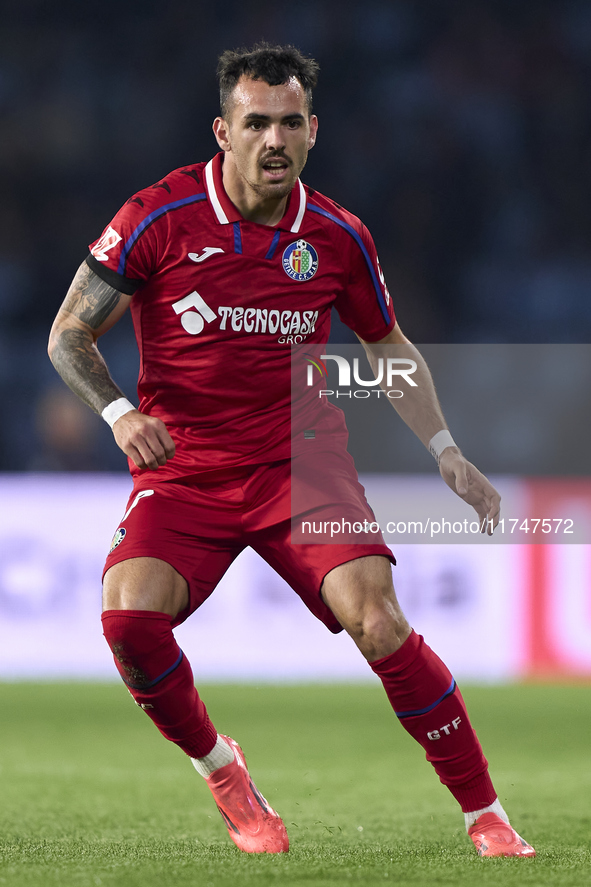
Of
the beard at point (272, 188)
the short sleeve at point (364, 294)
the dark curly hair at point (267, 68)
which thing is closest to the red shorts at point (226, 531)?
the short sleeve at point (364, 294)

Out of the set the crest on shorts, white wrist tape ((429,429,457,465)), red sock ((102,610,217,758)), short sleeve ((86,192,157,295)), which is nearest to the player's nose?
short sleeve ((86,192,157,295))

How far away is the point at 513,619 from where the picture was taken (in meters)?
6.68

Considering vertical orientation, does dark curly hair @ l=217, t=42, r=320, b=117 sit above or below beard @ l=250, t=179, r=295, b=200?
above

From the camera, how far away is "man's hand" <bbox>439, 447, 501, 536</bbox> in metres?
3.32

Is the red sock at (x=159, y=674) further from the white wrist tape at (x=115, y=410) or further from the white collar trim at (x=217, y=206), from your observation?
the white collar trim at (x=217, y=206)

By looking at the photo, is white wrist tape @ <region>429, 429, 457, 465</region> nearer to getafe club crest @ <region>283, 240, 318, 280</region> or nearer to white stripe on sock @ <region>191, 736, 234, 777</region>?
getafe club crest @ <region>283, 240, 318, 280</region>

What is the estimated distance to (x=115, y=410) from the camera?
3029 millimetres

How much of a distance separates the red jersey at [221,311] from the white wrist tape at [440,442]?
297mm

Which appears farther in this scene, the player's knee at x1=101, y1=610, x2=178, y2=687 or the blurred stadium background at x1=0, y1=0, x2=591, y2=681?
the blurred stadium background at x1=0, y1=0, x2=591, y2=681

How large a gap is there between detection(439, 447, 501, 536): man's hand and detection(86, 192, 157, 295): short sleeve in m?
1.01

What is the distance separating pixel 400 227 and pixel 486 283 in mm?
874

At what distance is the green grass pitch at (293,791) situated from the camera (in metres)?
2.83

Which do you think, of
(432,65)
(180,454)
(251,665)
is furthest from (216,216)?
(432,65)

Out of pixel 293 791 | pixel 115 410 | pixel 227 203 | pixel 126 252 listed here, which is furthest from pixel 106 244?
pixel 293 791
